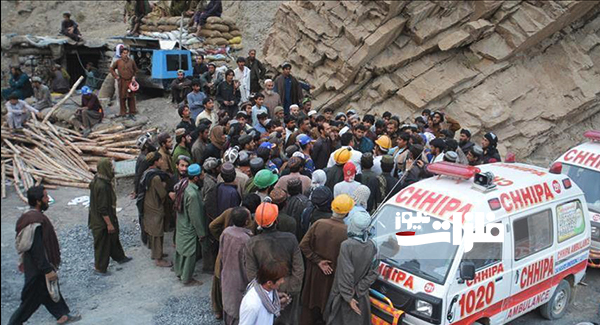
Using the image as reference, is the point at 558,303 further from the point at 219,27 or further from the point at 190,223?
the point at 219,27

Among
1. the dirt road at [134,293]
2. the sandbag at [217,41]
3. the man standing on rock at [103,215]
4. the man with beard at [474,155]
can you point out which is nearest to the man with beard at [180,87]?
the sandbag at [217,41]

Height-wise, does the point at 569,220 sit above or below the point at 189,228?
above

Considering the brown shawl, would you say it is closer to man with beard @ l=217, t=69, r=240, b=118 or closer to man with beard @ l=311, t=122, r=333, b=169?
man with beard @ l=311, t=122, r=333, b=169

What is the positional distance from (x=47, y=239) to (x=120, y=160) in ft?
20.2

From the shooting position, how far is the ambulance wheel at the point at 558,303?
617 centimetres

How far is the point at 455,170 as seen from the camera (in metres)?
5.58

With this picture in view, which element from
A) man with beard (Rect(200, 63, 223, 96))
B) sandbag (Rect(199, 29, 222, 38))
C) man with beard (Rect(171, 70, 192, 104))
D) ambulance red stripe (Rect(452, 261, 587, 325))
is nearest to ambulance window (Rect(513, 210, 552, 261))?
ambulance red stripe (Rect(452, 261, 587, 325))

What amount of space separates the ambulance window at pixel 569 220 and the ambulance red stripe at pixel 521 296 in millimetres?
481

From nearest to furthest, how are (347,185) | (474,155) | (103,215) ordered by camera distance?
1. (347,185)
2. (103,215)
3. (474,155)

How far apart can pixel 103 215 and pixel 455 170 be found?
16.6ft

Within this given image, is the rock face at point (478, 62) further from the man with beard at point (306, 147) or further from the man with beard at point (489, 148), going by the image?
the man with beard at point (306, 147)

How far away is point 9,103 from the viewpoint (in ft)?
38.5

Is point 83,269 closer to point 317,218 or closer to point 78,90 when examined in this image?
point 317,218

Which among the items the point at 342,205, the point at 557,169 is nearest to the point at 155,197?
the point at 342,205
